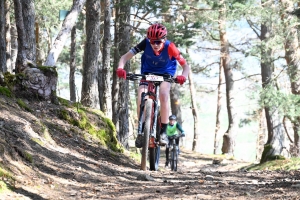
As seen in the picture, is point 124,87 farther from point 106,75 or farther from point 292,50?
point 292,50

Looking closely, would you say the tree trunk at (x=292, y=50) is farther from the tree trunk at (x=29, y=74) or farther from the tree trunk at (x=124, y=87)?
the tree trunk at (x=29, y=74)

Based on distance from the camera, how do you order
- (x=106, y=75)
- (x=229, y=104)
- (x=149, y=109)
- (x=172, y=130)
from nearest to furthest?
(x=149, y=109), (x=172, y=130), (x=106, y=75), (x=229, y=104)

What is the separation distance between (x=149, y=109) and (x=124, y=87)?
8.13 m

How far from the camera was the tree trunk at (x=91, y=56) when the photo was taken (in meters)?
13.2

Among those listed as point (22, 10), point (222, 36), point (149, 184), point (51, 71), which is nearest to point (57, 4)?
point (222, 36)

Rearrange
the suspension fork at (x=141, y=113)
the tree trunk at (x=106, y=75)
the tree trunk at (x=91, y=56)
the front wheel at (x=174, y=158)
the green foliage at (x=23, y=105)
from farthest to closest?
1. the tree trunk at (x=106, y=75)
2. the tree trunk at (x=91, y=56)
3. the front wheel at (x=174, y=158)
4. the green foliage at (x=23, y=105)
5. the suspension fork at (x=141, y=113)

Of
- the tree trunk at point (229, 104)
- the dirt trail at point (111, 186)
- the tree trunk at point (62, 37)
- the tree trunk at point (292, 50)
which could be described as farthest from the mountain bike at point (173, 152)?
the tree trunk at point (229, 104)

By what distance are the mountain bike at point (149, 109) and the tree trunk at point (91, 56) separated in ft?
17.8

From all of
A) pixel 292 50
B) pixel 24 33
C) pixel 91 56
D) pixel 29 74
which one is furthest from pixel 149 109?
pixel 292 50

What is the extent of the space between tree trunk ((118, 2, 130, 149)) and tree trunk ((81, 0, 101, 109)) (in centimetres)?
189

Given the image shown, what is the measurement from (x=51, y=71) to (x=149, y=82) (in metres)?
2.62

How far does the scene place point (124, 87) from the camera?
1602cm

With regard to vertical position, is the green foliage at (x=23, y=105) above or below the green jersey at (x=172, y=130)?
above

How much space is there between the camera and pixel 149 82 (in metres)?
8.09
